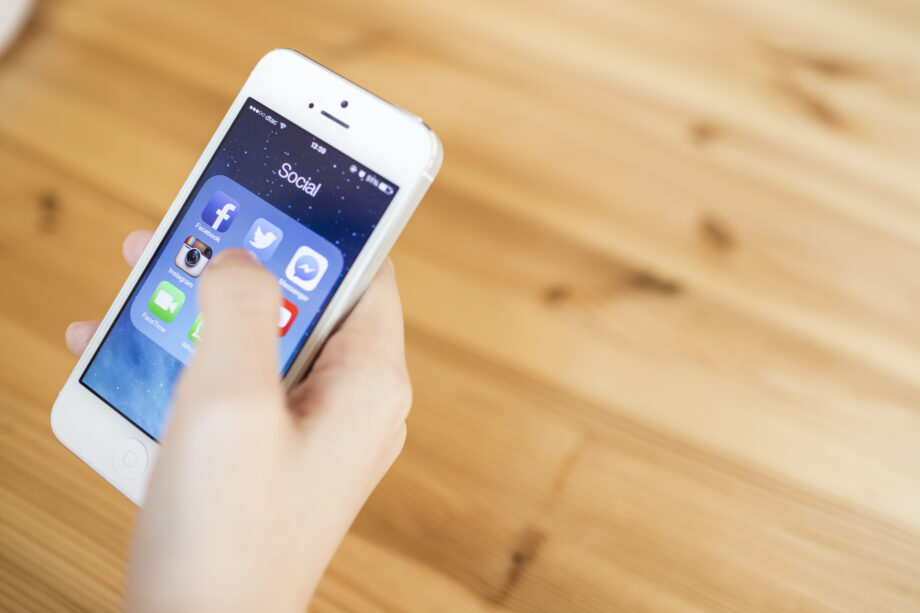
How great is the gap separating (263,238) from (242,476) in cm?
16

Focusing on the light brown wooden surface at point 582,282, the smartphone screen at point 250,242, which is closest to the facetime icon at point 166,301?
the smartphone screen at point 250,242

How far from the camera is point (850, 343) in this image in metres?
0.44

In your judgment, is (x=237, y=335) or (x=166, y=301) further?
(x=166, y=301)

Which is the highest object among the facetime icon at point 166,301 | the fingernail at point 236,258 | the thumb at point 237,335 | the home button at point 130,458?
the fingernail at point 236,258

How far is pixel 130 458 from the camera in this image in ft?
1.20

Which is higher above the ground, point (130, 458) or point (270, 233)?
point (270, 233)

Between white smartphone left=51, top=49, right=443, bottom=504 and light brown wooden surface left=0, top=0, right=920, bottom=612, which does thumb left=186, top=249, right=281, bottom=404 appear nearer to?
white smartphone left=51, top=49, right=443, bottom=504

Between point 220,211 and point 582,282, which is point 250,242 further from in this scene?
point 582,282

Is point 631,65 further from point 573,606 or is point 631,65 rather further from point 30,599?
point 30,599

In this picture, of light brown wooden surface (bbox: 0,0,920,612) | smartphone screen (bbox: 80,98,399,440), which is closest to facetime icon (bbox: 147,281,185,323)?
smartphone screen (bbox: 80,98,399,440)

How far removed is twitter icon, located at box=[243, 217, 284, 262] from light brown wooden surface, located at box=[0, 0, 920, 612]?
0.38 feet

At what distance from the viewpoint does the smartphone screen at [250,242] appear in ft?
1.14

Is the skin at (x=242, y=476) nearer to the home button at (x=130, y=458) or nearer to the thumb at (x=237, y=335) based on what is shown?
the thumb at (x=237, y=335)

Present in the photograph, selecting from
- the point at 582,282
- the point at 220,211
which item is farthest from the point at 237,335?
the point at 582,282
